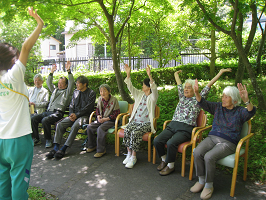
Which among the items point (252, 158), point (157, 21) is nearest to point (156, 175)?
point (252, 158)

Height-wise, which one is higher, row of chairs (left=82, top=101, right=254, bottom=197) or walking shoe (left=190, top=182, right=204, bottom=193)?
row of chairs (left=82, top=101, right=254, bottom=197)

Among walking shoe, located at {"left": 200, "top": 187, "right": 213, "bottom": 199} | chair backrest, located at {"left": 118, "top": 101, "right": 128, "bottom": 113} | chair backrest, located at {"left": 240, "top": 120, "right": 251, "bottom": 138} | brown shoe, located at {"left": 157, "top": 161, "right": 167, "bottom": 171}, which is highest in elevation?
chair backrest, located at {"left": 118, "top": 101, "right": 128, "bottom": 113}

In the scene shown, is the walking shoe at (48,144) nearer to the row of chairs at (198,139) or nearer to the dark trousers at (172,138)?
the row of chairs at (198,139)

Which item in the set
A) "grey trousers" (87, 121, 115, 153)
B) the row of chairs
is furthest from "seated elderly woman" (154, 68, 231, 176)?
"grey trousers" (87, 121, 115, 153)

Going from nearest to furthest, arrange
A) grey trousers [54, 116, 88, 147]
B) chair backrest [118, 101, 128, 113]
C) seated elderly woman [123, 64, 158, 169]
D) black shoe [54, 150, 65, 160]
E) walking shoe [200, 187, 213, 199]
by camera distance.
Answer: walking shoe [200, 187, 213, 199] < seated elderly woman [123, 64, 158, 169] < black shoe [54, 150, 65, 160] < grey trousers [54, 116, 88, 147] < chair backrest [118, 101, 128, 113]

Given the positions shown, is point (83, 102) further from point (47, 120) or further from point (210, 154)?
point (210, 154)

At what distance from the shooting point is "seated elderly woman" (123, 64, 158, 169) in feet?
15.1

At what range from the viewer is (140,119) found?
498 centimetres

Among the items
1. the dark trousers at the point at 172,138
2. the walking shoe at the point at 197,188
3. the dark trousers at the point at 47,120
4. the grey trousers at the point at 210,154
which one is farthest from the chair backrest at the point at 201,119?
the dark trousers at the point at 47,120

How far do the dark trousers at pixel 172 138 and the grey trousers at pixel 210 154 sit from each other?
1.44 ft

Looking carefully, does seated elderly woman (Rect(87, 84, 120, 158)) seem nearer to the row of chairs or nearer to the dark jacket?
the row of chairs

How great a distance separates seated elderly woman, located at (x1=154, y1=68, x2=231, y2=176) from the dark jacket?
2.06 m

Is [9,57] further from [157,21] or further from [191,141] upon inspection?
[157,21]

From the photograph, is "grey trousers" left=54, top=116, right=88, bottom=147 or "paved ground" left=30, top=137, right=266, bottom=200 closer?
"paved ground" left=30, top=137, right=266, bottom=200
